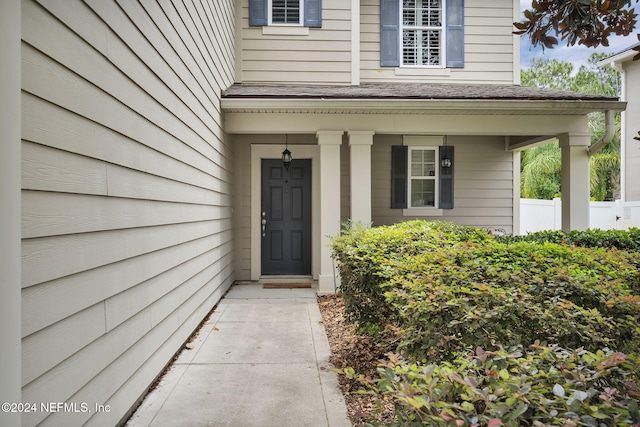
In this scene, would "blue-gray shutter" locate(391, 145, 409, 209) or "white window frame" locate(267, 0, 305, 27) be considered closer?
"white window frame" locate(267, 0, 305, 27)

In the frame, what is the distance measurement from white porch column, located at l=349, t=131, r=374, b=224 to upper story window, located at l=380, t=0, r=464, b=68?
2.27 metres

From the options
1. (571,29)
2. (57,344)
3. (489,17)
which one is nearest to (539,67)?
(489,17)

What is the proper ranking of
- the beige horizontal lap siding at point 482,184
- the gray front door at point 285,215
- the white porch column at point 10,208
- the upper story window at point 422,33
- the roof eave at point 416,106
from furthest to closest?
the beige horizontal lap siding at point 482,184 < the upper story window at point 422,33 < the gray front door at point 285,215 < the roof eave at point 416,106 < the white porch column at point 10,208

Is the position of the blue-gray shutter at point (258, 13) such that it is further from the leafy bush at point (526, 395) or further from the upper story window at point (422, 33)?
the leafy bush at point (526, 395)

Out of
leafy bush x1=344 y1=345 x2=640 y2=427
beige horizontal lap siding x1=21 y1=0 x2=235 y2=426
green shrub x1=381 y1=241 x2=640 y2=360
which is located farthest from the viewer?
green shrub x1=381 y1=241 x2=640 y2=360

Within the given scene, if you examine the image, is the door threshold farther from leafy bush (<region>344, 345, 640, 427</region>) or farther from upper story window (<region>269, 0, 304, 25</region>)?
leafy bush (<region>344, 345, 640, 427</region>)

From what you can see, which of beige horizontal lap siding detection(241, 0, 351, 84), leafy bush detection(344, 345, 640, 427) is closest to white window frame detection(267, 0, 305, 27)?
beige horizontal lap siding detection(241, 0, 351, 84)

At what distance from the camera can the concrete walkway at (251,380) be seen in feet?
9.97

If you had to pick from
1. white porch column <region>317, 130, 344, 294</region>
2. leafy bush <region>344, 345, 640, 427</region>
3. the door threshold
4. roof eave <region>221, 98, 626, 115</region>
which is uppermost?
roof eave <region>221, 98, 626, 115</region>

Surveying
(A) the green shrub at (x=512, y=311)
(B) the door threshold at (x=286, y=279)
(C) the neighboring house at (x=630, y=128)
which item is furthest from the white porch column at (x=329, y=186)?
(C) the neighboring house at (x=630, y=128)

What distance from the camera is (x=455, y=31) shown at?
8.53 metres

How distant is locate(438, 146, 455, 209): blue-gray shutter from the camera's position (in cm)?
868

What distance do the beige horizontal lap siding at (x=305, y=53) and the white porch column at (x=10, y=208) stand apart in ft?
21.6

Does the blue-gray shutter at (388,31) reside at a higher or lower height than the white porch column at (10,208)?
higher
